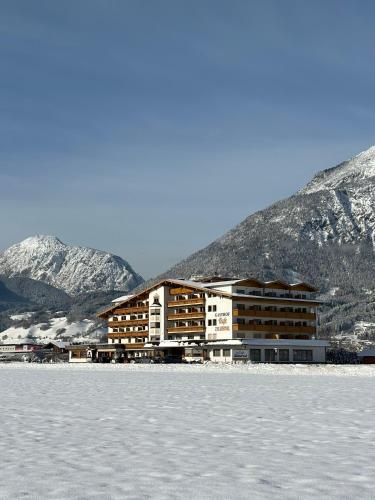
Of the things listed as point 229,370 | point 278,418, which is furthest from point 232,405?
point 229,370

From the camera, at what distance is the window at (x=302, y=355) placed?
12400 cm

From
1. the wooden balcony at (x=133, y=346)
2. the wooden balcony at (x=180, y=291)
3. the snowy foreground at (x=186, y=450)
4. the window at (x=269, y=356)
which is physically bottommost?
the snowy foreground at (x=186, y=450)

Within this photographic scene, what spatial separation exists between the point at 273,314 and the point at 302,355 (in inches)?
343

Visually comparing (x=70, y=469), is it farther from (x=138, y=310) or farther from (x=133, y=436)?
(x=138, y=310)


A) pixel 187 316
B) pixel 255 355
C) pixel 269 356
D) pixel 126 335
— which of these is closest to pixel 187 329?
pixel 187 316

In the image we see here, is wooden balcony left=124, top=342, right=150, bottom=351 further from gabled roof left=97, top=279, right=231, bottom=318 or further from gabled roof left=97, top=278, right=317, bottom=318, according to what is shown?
gabled roof left=97, top=278, right=317, bottom=318

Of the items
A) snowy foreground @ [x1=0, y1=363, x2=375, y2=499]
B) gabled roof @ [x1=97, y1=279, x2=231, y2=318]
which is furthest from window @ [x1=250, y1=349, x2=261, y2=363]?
snowy foreground @ [x1=0, y1=363, x2=375, y2=499]

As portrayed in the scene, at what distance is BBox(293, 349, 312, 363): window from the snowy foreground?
94964 mm

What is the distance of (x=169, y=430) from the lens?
67.1 feet

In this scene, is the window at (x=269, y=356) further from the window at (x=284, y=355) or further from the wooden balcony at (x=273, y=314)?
the wooden balcony at (x=273, y=314)

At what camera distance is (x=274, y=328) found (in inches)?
4904

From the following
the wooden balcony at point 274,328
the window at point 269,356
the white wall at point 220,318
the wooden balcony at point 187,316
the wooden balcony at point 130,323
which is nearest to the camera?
the window at point 269,356

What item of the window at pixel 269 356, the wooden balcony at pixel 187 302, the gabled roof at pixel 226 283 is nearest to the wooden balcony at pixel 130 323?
the gabled roof at pixel 226 283

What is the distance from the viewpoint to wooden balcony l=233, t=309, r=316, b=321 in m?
121
